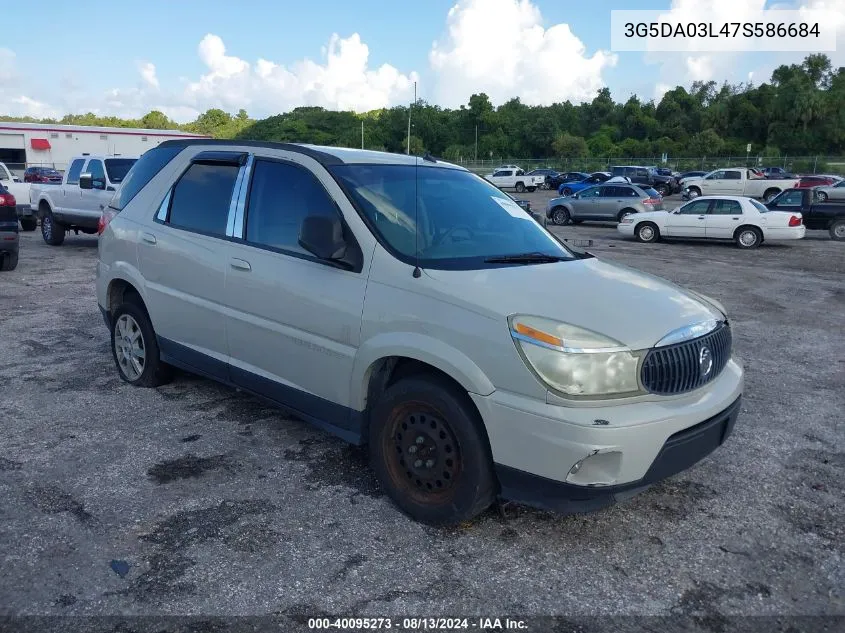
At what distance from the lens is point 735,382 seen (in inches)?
151

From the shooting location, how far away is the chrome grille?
10.7 ft

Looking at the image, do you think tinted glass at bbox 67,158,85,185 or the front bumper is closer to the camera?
the front bumper

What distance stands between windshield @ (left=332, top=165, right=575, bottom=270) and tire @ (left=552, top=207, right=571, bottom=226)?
2258cm

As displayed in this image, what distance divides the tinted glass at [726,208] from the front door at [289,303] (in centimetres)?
1782

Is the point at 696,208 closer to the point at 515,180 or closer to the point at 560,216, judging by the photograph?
the point at 560,216

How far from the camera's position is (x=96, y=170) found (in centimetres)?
1502

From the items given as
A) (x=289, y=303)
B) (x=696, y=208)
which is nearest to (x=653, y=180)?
(x=696, y=208)

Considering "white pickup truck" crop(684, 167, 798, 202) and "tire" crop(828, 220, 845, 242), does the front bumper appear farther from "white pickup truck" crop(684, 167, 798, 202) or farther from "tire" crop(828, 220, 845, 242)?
"white pickup truck" crop(684, 167, 798, 202)

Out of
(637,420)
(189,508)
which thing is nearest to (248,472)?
(189,508)

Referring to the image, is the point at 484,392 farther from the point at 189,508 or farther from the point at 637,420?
the point at 189,508

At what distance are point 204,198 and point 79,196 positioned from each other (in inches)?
461

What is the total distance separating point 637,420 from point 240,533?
6.63 ft

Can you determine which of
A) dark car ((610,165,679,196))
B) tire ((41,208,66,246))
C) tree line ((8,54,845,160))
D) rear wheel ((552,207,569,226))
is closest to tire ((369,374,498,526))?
tire ((41,208,66,246))

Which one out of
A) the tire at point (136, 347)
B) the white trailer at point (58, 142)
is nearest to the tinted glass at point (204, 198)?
the tire at point (136, 347)
